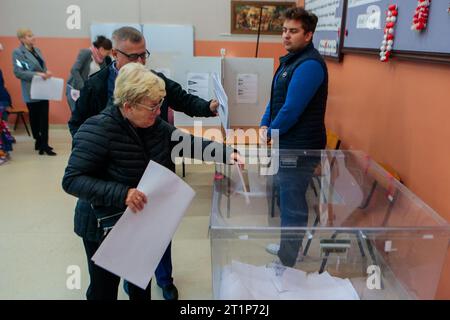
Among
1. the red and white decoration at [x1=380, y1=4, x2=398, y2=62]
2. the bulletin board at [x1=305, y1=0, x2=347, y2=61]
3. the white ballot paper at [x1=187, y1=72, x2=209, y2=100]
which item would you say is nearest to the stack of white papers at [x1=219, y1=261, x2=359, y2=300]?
the red and white decoration at [x1=380, y1=4, x2=398, y2=62]

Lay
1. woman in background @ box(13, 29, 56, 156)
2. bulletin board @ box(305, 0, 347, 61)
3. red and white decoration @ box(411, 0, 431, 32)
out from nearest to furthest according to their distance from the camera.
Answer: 1. red and white decoration @ box(411, 0, 431, 32)
2. bulletin board @ box(305, 0, 347, 61)
3. woman in background @ box(13, 29, 56, 156)

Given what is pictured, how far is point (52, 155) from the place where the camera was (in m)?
4.68

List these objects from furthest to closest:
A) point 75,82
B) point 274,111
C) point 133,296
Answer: point 75,82
point 274,111
point 133,296

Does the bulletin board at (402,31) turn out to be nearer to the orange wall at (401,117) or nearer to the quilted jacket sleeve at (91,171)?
the orange wall at (401,117)

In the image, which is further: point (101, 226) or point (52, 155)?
point (52, 155)

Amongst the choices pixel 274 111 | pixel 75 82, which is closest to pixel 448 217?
pixel 274 111

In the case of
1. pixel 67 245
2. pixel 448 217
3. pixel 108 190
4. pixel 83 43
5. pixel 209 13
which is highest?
pixel 209 13

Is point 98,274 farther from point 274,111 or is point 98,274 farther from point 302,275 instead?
point 274,111

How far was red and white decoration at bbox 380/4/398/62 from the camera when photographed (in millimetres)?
2061

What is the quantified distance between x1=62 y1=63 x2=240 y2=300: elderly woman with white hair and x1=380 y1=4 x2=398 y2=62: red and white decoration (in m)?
1.47

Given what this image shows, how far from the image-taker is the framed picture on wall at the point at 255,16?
17.8 feet

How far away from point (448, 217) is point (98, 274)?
153 centimetres

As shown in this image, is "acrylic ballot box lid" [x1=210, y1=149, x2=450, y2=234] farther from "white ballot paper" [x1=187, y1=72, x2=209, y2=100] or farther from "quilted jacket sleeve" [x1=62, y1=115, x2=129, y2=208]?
"white ballot paper" [x1=187, y1=72, x2=209, y2=100]
